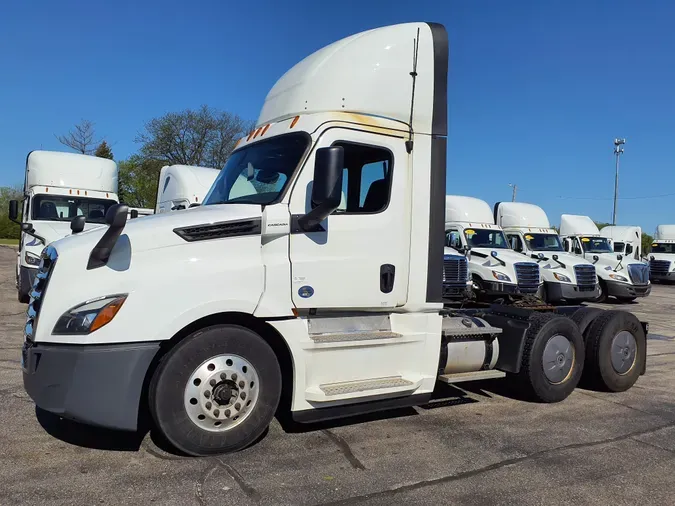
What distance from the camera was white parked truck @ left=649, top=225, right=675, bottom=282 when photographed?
32781 millimetres

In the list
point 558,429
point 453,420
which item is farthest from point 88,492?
point 558,429

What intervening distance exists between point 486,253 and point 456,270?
6.45ft

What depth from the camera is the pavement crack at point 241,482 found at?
12.6 feet

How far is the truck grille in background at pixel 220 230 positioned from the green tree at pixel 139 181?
1485 inches

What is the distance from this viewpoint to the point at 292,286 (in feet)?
15.4

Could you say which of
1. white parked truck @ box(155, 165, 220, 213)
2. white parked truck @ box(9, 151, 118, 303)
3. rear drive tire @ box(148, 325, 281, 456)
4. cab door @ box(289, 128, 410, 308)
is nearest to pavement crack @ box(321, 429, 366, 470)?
rear drive tire @ box(148, 325, 281, 456)

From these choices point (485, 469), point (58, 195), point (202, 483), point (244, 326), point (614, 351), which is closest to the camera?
point (202, 483)

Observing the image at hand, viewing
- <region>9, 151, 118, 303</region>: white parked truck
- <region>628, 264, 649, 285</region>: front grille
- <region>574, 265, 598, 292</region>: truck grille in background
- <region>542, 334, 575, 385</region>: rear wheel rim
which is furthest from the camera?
<region>628, 264, 649, 285</region>: front grille

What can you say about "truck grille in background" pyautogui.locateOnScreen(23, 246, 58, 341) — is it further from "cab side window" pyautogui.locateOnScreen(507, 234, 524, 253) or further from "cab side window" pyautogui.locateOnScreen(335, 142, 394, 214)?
"cab side window" pyautogui.locateOnScreen(507, 234, 524, 253)

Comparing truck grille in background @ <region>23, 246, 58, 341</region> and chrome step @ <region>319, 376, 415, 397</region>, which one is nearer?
truck grille in background @ <region>23, 246, 58, 341</region>

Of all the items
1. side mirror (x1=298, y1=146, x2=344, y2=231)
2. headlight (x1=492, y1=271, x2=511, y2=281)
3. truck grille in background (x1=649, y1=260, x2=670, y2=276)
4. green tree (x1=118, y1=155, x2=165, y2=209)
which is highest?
green tree (x1=118, y1=155, x2=165, y2=209)

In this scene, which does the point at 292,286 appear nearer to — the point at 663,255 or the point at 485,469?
the point at 485,469

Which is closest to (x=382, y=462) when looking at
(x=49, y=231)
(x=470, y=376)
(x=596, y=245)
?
Answer: (x=470, y=376)

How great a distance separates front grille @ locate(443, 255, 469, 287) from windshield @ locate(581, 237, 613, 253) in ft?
29.4
